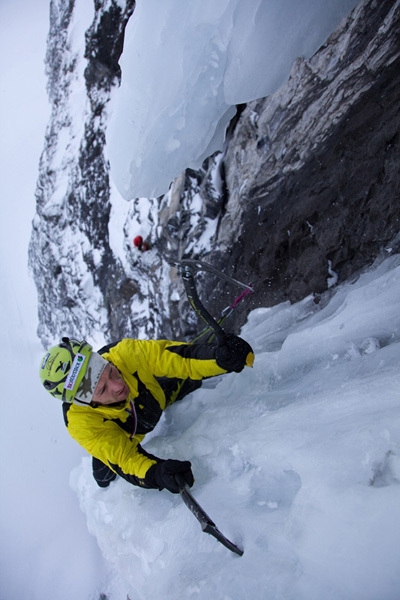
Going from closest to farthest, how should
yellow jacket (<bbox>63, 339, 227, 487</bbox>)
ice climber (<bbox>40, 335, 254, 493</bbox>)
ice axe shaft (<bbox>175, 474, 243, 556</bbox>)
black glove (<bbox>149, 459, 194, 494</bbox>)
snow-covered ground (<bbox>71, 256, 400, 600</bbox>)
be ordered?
snow-covered ground (<bbox>71, 256, 400, 600</bbox>), ice axe shaft (<bbox>175, 474, 243, 556</bbox>), black glove (<bbox>149, 459, 194, 494</bbox>), ice climber (<bbox>40, 335, 254, 493</bbox>), yellow jacket (<bbox>63, 339, 227, 487</bbox>)

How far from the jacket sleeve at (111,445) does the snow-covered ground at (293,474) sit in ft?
1.06

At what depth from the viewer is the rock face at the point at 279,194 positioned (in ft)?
7.09

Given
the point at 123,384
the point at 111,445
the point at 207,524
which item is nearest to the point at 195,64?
the point at 123,384

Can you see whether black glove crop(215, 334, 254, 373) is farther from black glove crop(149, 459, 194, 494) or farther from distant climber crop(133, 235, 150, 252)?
distant climber crop(133, 235, 150, 252)

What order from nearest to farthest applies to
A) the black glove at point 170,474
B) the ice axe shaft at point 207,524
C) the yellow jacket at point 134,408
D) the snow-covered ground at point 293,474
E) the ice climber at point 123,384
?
the snow-covered ground at point 293,474 < the ice axe shaft at point 207,524 < the black glove at point 170,474 < the ice climber at point 123,384 < the yellow jacket at point 134,408

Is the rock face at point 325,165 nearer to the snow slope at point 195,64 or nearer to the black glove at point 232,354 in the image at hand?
the snow slope at point 195,64

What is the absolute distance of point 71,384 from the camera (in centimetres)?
218

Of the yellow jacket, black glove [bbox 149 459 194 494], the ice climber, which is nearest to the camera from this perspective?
black glove [bbox 149 459 194 494]

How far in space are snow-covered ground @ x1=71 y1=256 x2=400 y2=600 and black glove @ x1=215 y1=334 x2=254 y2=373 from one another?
335 mm

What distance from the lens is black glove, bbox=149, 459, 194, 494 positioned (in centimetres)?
197

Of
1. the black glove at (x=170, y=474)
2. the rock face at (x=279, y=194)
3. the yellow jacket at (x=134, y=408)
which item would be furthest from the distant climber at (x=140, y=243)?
the black glove at (x=170, y=474)

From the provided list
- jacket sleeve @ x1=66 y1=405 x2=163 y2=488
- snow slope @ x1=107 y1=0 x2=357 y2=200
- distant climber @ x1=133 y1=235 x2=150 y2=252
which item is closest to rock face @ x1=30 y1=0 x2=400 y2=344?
distant climber @ x1=133 y1=235 x2=150 y2=252

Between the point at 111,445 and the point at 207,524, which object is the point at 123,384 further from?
the point at 207,524

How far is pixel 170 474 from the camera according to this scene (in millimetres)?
1971
